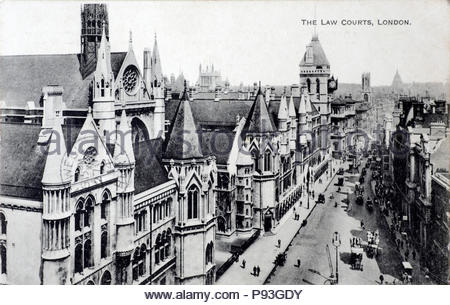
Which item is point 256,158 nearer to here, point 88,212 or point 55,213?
point 88,212

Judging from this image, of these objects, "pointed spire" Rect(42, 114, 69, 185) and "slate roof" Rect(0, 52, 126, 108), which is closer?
"pointed spire" Rect(42, 114, 69, 185)

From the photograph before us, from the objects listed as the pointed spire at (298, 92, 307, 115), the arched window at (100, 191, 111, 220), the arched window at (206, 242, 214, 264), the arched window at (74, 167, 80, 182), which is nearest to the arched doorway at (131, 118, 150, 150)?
the arched window at (206, 242, 214, 264)

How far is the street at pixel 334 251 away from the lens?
3562 cm

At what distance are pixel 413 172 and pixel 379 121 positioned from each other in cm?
6289

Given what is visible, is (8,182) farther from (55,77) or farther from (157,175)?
(55,77)

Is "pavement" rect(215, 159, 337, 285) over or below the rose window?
below

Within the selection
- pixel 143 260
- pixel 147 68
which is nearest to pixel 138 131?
pixel 147 68

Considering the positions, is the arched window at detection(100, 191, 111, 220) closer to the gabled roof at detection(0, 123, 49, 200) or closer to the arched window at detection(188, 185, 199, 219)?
the gabled roof at detection(0, 123, 49, 200)

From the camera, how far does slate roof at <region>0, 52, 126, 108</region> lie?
35875 millimetres

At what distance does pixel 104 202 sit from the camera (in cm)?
2473

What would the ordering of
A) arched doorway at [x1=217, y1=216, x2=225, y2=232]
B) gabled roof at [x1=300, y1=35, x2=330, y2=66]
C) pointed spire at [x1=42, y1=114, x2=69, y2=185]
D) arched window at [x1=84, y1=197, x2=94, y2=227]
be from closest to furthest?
pointed spire at [x1=42, y1=114, x2=69, y2=185], arched window at [x1=84, y1=197, x2=94, y2=227], arched doorway at [x1=217, y1=216, x2=225, y2=232], gabled roof at [x1=300, y1=35, x2=330, y2=66]

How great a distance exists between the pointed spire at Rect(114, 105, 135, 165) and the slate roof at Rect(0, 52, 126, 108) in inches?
437

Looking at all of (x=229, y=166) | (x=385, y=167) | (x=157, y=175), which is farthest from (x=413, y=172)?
(x=385, y=167)

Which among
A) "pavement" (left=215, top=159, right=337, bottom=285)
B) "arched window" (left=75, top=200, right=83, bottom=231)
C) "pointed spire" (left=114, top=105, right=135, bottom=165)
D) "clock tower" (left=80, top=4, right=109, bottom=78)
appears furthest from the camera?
"clock tower" (left=80, top=4, right=109, bottom=78)
